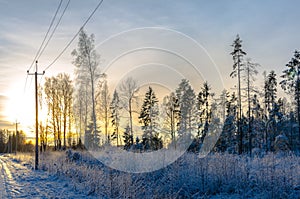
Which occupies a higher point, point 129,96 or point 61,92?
point 61,92

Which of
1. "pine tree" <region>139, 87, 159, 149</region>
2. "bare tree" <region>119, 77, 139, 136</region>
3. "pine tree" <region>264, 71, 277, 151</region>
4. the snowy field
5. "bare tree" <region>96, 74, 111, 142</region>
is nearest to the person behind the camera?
the snowy field

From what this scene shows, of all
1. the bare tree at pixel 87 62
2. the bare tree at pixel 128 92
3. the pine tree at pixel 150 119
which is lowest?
the pine tree at pixel 150 119

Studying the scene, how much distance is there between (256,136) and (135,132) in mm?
42256

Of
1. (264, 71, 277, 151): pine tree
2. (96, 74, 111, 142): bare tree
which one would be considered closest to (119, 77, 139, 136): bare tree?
(96, 74, 111, 142): bare tree

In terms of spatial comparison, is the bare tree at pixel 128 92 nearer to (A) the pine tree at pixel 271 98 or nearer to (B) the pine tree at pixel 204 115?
(B) the pine tree at pixel 204 115

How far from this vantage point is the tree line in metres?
15.8

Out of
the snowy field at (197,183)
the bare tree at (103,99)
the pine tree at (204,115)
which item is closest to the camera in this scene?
the snowy field at (197,183)

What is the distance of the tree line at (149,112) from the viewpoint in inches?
623

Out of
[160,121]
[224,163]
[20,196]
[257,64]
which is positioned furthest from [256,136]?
[20,196]

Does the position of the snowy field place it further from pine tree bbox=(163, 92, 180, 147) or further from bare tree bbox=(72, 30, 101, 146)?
bare tree bbox=(72, 30, 101, 146)

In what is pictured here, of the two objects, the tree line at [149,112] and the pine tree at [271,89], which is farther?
the pine tree at [271,89]

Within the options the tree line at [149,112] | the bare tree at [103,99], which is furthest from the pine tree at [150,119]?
the bare tree at [103,99]

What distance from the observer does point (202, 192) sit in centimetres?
1105

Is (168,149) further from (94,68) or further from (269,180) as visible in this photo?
(94,68)
